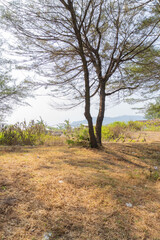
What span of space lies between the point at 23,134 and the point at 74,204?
182 inches

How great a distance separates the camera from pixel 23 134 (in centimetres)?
594

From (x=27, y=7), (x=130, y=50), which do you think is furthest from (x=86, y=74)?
(x=27, y=7)

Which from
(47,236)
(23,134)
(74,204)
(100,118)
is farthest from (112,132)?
(47,236)

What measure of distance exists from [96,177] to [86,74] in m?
2.93

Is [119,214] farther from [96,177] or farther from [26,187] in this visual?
[26,187]

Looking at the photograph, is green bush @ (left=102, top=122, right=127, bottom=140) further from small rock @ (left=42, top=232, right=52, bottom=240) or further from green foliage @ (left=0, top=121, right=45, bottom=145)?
small rock @ (left=42, top=232, right=52, bottom=240)

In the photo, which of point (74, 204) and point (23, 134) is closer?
point (74, 204)

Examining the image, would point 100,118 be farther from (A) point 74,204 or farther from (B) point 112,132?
(B) point 112,132

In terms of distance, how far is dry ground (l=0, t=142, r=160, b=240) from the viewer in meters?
1.40

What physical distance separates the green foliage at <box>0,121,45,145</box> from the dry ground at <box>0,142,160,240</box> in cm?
298

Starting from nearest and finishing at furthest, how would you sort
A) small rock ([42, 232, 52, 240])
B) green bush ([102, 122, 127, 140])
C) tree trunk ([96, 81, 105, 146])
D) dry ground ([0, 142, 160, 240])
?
small rock ([42, 232, 52, 240]) < dry ground ([0, 142, 160, 240]) < tree trunk ([96, 81, 105, 146]) < green bush ([102, 122, 127, 140])

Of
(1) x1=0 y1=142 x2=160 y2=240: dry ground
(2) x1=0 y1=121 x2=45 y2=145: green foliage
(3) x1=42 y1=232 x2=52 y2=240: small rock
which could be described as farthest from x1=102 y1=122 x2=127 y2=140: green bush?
(3) x1=42 y1=232 x2=52 y2=240: small rock

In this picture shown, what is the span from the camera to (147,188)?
2453 mm

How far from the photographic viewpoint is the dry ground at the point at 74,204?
4.60 feet
